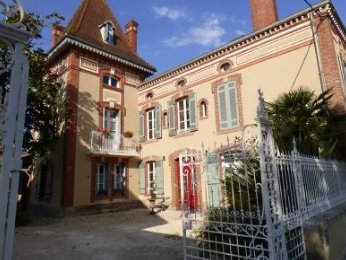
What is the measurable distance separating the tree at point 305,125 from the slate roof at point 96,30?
9.89m

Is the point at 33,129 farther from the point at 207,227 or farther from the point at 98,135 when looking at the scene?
the point at 207,227

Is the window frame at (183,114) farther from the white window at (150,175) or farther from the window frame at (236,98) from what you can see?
the white window at (150,175)

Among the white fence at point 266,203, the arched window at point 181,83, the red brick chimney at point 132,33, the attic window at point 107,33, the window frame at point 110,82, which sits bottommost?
the white fence at point 266,203

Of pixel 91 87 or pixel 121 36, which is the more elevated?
pixel 121 36

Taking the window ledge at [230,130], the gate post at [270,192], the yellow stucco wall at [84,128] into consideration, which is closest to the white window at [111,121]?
the yellow stucco wall at [84,128]

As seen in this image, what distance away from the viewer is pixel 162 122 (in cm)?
1481

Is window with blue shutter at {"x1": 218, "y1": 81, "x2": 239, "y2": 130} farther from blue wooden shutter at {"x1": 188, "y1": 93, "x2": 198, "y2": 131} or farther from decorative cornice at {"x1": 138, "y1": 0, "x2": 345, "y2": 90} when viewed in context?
decorative cornice at {"x1": 138, "y1": 0, "x2": 345, "y2": 90}

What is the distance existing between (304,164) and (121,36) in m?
15.4

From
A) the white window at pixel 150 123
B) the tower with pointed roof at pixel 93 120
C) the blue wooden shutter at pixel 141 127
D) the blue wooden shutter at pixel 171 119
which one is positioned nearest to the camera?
the tower with pointed roof at pixel 93 120

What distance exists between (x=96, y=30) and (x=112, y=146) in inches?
268

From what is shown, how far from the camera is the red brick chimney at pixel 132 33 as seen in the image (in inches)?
722

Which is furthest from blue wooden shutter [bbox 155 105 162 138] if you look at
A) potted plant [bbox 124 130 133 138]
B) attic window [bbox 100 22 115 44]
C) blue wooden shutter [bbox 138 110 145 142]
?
attic window [bbox 100 22 115 44]

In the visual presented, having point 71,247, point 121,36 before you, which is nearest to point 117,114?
point 121,36

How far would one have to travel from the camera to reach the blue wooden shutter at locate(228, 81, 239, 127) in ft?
38.9
